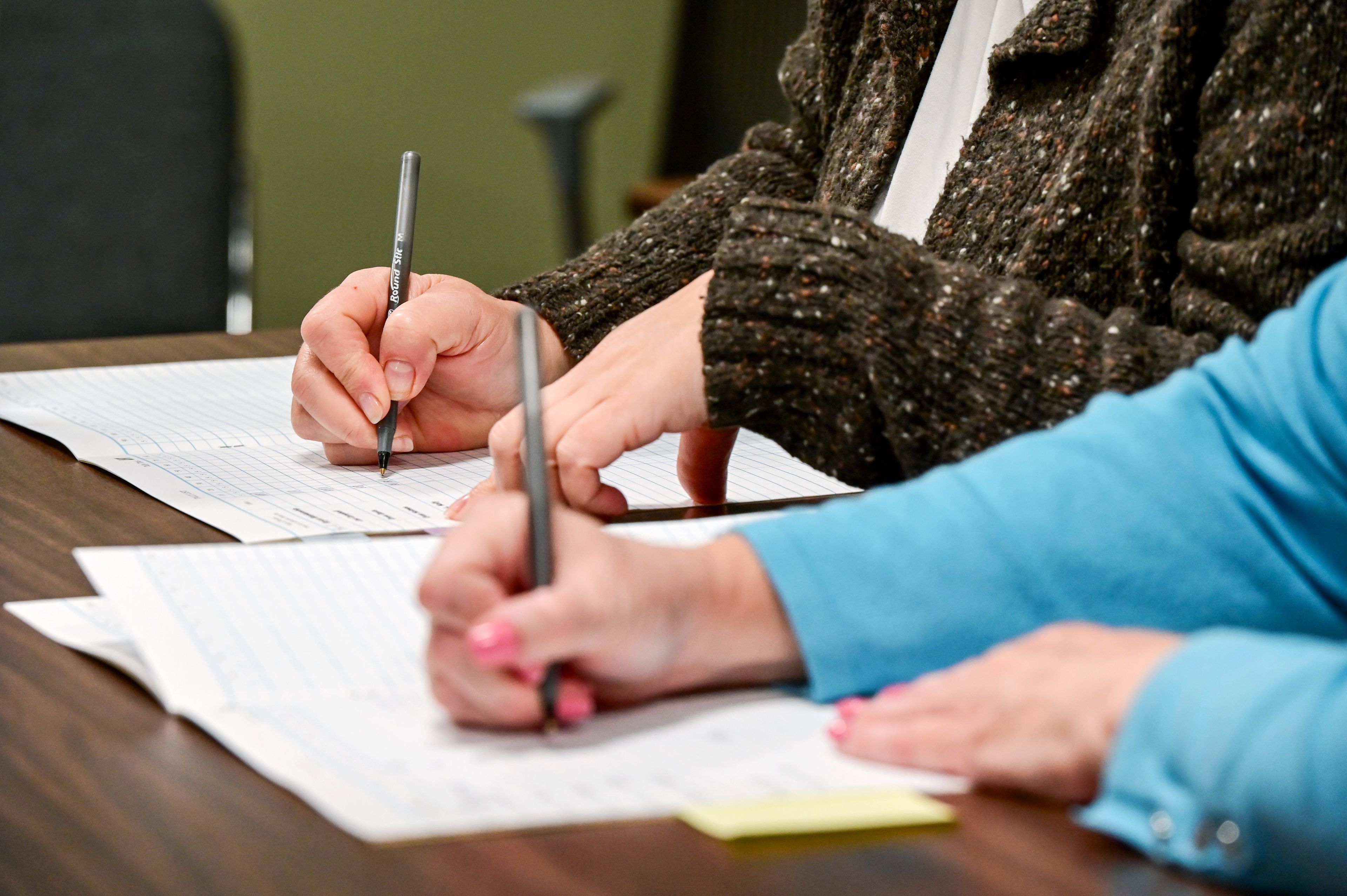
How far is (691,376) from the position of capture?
2.29 feet

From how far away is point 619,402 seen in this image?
0.70 metres

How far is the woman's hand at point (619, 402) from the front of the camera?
0.70m

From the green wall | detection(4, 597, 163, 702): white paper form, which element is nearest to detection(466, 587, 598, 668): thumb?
detection(4, 597, 163, 702): white paper form

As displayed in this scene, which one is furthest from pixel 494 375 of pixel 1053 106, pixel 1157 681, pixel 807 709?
pixel 1157 681

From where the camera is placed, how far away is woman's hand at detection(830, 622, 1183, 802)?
0.44 m

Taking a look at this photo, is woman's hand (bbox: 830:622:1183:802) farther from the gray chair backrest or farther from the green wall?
the green wall

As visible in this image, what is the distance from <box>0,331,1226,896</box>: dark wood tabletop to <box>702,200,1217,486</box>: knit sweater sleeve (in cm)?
27

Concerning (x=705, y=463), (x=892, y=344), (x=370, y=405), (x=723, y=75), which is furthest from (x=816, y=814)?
(x=723, y=75)

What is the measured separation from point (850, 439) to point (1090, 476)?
191 mm

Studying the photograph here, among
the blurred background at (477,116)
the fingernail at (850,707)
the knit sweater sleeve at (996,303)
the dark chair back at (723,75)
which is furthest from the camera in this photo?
the dark chair back at (723,75)

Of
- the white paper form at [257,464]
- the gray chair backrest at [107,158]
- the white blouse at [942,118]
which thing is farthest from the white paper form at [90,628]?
the gray chair backrest at [107,158]

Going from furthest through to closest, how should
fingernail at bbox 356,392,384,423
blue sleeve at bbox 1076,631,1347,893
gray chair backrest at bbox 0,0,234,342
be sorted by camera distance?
gray chair backrest at bbox 0,0,234,342, fingernail at bbox 356,392,384,423, blue sleeve at bbox 1076,631,1347,893

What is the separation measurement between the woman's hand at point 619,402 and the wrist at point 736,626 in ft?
0.58

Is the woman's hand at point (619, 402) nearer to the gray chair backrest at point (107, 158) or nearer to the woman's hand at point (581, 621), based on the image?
the woman's hand at point (581, 621)
